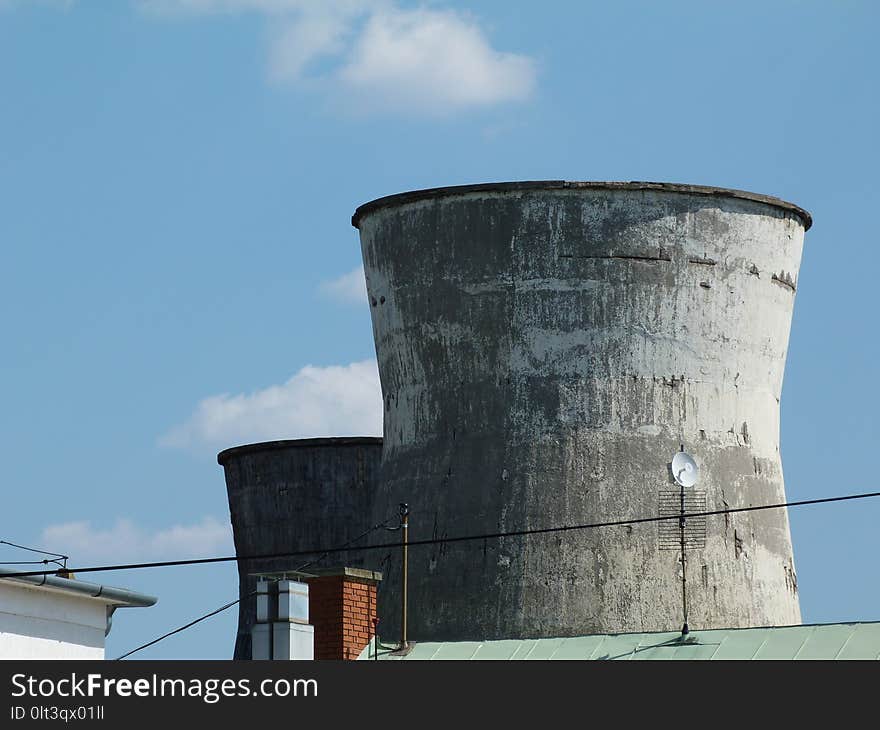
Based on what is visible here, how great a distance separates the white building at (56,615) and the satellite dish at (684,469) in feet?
25.6

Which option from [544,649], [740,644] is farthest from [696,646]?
[544,649]

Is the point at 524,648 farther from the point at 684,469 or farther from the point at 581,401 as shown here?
the point at 581,401

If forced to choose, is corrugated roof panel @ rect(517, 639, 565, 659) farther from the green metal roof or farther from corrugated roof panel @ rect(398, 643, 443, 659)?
corrugated roof panel @ rect(398, 643, 443, 659)

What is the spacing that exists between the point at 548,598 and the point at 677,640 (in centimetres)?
572

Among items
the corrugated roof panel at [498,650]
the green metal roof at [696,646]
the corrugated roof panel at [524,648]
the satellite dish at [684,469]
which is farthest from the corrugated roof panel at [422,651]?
the satellite dish at [684,469]

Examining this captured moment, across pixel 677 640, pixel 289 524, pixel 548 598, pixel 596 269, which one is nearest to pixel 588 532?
pixel 548 598

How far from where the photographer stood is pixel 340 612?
1017 inches

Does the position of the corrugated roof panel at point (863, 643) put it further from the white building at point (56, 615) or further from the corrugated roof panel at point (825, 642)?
the white building at point (56, 615)

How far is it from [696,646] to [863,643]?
77.5 inches

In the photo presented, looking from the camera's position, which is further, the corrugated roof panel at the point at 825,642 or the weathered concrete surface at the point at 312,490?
the weathered concrete surface at the point at 312,490

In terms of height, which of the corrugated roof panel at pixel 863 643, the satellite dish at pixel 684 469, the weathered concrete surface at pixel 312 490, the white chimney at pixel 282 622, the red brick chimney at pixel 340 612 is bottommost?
the corrugated roof panel at pixel 863 643

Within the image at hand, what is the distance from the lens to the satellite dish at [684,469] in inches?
1209

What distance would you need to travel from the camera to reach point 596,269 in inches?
1222
